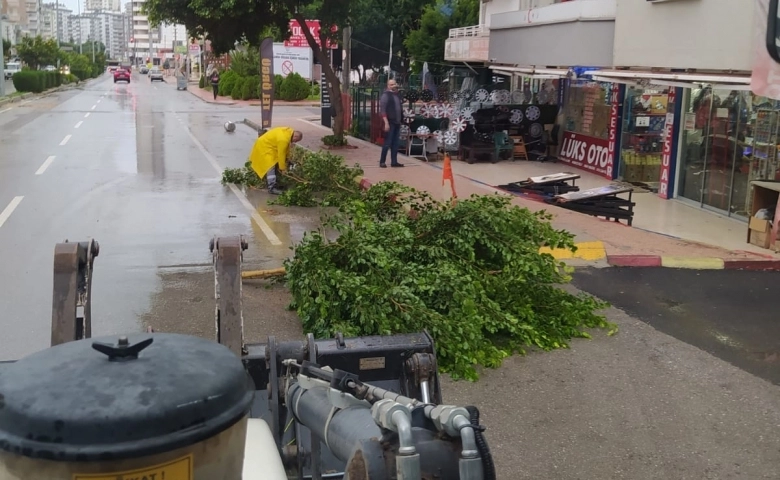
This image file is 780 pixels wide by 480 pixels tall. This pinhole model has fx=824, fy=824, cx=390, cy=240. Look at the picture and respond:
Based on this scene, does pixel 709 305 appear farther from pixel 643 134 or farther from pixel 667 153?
pixel 643 134

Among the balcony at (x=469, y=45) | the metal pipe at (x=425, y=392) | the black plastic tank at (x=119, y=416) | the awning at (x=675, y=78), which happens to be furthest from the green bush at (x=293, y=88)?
the black plastic tank at (x=119, y=416)

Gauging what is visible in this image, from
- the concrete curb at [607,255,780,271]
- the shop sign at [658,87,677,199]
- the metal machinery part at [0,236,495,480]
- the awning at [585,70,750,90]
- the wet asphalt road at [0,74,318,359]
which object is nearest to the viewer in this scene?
the metal machinery part at [0,236,495,480]

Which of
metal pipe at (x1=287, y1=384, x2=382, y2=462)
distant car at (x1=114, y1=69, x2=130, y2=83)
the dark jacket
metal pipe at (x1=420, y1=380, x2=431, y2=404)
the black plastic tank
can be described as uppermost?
distant car at (x1=114, y1=69, x2=130, y2=83)

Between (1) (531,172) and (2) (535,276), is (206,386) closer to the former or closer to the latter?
(2) (535,276)

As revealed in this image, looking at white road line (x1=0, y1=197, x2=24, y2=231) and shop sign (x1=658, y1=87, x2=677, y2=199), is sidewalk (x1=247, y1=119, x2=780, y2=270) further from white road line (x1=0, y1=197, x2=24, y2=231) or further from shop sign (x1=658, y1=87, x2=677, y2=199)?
white road line (x1=0, y1=197, x2=24, y2=231)

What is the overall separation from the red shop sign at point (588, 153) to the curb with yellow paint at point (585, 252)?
784 centimetres

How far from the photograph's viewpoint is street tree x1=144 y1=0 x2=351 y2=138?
21.3 metres

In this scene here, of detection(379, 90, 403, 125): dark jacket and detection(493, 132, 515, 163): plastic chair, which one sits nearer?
detection(379, 90, 403, 125): dark jacket

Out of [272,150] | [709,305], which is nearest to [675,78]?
[709,305]

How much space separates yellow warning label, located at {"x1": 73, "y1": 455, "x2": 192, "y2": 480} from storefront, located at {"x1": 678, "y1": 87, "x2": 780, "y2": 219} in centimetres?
1277

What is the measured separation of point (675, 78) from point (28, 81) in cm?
5282

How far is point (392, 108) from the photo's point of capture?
60.2 ft

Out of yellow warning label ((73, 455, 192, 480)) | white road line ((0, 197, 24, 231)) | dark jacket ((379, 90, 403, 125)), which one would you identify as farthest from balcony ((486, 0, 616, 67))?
yellow warning label ((73, 455, 192, 480))

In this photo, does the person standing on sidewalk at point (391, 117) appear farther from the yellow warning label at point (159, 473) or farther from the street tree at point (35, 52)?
the street tree at point (35, 52)
